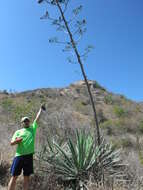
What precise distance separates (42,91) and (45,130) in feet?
73.9

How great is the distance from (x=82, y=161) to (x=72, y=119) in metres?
8.84

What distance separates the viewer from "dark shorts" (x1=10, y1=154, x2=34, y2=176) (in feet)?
15.3

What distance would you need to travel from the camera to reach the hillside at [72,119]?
387 inches

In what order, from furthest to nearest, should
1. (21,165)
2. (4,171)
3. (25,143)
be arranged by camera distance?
(4,171)
(25,143)
(21,165)

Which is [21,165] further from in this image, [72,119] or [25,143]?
[72,119]

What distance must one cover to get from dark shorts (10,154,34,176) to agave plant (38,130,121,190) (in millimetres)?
1069

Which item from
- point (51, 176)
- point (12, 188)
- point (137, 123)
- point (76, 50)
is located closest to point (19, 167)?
point (12, 188)

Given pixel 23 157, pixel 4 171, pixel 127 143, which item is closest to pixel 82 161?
pixel 23 157

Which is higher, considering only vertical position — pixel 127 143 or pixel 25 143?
pixel 127 143

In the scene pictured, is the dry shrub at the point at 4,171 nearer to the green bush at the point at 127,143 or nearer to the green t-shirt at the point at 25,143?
the green t-shirt at the point at 25,143

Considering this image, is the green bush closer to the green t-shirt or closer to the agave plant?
the agave plant

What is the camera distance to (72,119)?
14453 mm

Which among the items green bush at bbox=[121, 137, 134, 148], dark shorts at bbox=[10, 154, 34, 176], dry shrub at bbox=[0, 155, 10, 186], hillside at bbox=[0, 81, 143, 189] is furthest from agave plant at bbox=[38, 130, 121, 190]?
green bush at bbox=[121, 137, 134, 148]

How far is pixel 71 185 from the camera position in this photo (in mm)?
5422
